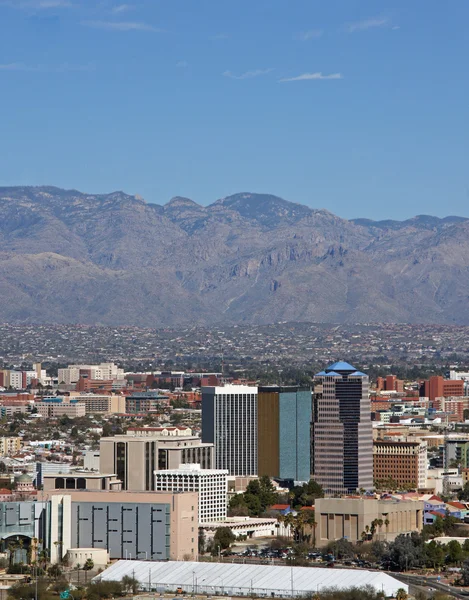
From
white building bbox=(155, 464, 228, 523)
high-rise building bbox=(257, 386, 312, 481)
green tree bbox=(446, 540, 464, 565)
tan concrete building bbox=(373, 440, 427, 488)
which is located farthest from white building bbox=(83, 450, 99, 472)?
green tree bbox=(446, 540, 464, 565)

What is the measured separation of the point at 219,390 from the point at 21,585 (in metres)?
58.4

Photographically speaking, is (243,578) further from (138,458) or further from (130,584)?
(138,458)

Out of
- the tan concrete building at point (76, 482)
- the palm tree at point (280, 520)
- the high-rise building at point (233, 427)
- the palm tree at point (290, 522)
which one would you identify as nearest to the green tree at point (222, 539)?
the palm tree at point (290, 522)

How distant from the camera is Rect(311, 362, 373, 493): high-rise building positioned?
12875 cm

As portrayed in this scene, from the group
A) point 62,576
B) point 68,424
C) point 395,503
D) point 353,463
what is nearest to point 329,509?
point 395,503

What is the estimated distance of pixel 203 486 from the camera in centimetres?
11012

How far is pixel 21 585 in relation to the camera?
82125 millimetres

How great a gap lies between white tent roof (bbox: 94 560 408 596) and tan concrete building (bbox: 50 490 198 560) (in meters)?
5.65

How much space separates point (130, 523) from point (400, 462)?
163ft

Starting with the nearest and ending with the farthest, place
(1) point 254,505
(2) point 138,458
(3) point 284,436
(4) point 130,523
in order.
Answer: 1. (4) point 130,523
2. (2) point 138,458
3. (1) point 254,505
4. (3) point 284,436

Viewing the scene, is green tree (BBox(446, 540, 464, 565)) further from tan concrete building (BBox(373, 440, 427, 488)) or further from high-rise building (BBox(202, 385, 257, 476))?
high-rise building (BBox(202, 385, 257, 476))

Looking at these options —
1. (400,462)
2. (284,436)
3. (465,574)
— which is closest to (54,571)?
(465,574)

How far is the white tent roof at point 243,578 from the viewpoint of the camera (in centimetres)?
8100

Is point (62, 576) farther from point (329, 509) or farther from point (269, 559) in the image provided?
point (329, 509)
